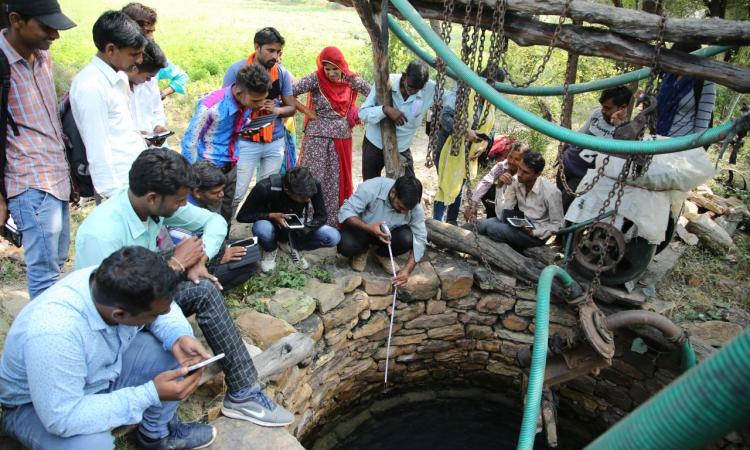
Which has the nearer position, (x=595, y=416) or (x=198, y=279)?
(x=198, y=279)

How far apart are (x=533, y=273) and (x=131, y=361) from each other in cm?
326

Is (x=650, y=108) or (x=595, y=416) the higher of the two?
(x=650, y=108)

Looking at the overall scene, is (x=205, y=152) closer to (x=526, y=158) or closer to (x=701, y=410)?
(x=526, y=158)

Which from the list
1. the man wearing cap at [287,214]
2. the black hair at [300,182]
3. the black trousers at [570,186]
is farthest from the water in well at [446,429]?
the black hair at [300,182]

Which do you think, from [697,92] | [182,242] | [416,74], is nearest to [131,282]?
[182,242]

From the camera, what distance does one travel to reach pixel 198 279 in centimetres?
282

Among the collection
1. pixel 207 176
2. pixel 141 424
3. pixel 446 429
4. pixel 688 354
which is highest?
pixel 207 176

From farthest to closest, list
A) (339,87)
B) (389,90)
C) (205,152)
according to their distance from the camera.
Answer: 1. (339,87)
2. (389,90)
3. (205,152)

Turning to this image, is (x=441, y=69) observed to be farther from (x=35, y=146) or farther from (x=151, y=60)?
(x=35, y=146)

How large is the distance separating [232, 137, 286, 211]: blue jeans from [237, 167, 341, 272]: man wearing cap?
22cm

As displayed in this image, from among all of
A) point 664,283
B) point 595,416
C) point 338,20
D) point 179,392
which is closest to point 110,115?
point 179,392

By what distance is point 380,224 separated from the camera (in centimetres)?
425

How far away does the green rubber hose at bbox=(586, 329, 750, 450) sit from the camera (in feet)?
3.21

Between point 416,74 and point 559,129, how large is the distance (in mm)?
1595
